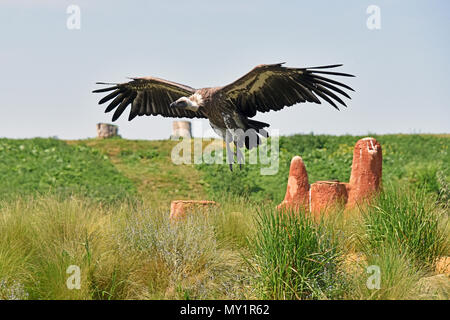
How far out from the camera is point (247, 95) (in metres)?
6.77

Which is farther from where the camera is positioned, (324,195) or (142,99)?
(142,99)

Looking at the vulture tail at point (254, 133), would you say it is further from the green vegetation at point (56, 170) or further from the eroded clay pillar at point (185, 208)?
the green vegetation at point (56, 170)

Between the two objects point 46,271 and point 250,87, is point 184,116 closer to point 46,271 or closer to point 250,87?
point 250,87

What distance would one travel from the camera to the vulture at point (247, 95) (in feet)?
20.4

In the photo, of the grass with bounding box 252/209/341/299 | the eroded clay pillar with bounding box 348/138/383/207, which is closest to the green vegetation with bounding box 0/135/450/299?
the grass with bounding box 252/209/341/299

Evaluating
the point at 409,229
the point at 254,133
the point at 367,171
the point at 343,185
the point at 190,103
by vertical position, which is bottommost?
the point at 409,229

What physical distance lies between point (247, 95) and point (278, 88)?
452 mm

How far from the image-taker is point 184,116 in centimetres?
756

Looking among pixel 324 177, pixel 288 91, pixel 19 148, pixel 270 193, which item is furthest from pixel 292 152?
pixel 288 91

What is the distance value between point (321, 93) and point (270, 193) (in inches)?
328

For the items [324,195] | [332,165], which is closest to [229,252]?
[324,195]
